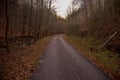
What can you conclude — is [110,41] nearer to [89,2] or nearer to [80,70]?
[80,70]

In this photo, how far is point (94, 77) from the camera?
7.81m

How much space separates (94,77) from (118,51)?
316 inches

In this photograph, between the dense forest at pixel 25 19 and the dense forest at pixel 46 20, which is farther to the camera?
the dense forest at pixel 25 19

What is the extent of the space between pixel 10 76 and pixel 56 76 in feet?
7.91

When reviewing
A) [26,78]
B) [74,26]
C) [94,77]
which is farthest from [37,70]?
[74,26]

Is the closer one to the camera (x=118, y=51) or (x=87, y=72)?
(x=87, y=72)

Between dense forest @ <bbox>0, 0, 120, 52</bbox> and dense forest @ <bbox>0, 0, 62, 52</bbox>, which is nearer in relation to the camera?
dense forest @ <bbox>0, 0, 120, 52</bbox>

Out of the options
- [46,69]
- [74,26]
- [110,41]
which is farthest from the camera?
[74,26]

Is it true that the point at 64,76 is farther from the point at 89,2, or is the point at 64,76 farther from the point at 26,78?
the point at 89,2

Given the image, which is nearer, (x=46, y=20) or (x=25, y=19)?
(x=25, y=19)

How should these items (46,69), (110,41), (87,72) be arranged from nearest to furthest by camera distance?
1. (87,72)
2. (46,69)
3. (110,41)

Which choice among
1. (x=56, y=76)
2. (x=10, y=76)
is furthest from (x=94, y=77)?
(x=10, y=76)

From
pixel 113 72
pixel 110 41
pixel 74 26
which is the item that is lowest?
pixel 113 72

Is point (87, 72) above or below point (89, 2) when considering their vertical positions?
below
